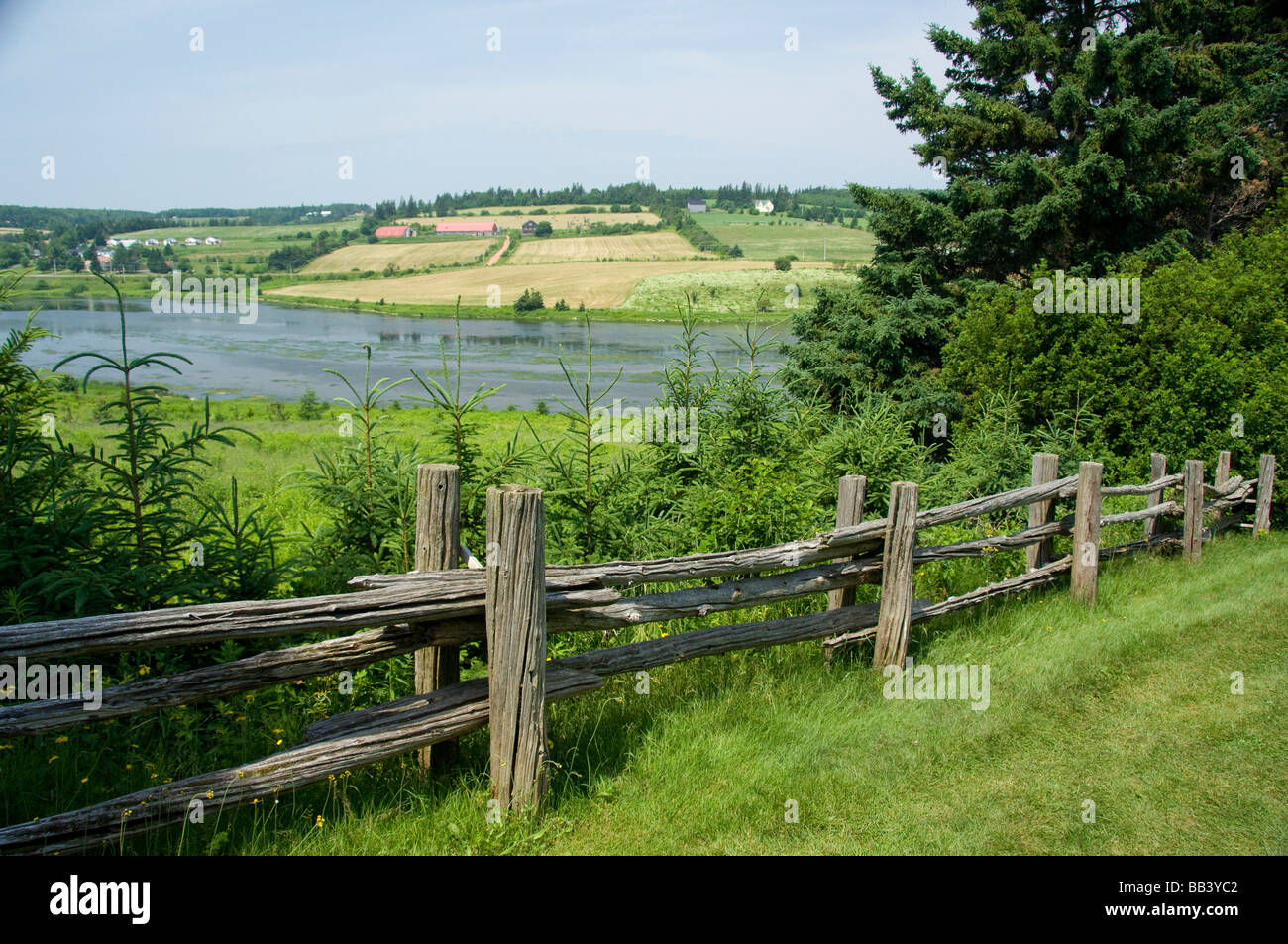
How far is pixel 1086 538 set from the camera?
294 inches

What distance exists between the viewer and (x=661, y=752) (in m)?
4.45

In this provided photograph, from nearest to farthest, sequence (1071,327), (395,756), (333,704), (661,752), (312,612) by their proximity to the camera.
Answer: (312,612)
(395,756)
(661,752)
(333,704)
(1071,327)

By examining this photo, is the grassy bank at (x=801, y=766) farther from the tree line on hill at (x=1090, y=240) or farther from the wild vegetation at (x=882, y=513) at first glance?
the tree line on hill at (x=1090, y=240)

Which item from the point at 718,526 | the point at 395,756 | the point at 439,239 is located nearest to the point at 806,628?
the point at 718,526

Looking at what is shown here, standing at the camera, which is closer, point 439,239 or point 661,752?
point 661,752

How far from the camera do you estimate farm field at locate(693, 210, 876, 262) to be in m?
56.3

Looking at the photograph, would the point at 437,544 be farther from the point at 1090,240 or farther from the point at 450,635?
the point at 1090,240

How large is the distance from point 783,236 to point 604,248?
18.3m

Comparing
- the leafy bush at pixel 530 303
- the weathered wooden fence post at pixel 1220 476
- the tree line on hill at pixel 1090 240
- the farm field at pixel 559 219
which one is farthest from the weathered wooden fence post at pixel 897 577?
the farm field at pixel 559 219

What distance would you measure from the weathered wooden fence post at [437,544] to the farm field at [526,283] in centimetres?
5426

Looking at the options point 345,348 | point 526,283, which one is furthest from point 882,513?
point 526,283

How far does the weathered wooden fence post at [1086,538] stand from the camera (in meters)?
7.40
